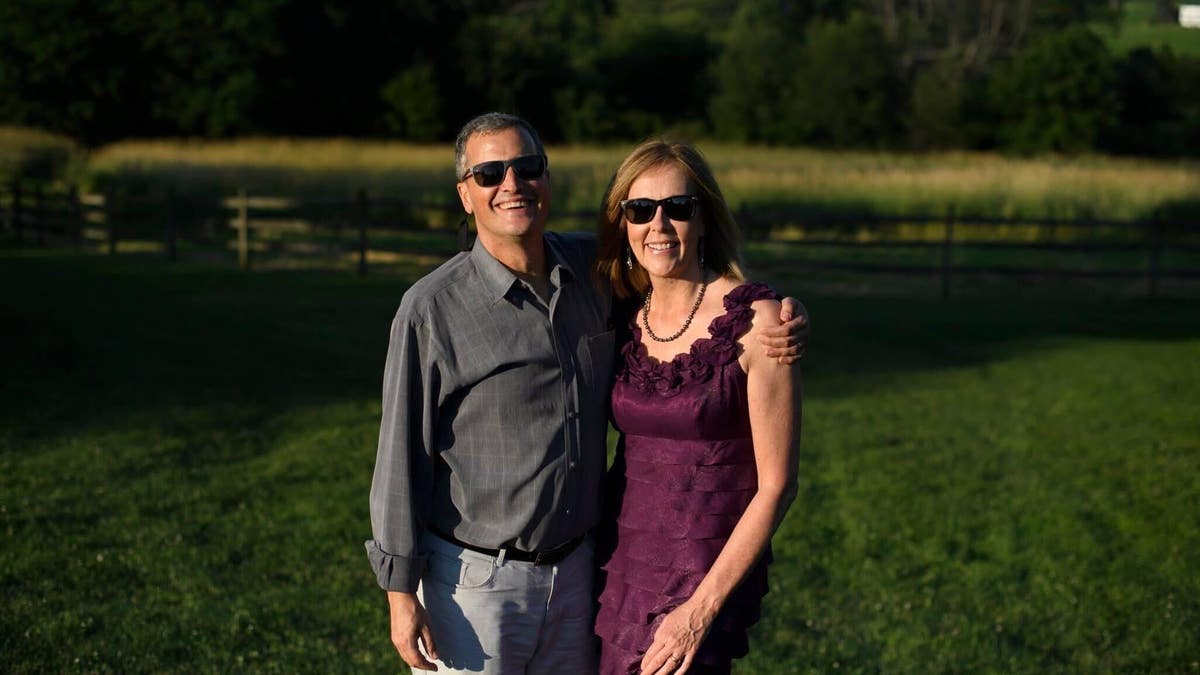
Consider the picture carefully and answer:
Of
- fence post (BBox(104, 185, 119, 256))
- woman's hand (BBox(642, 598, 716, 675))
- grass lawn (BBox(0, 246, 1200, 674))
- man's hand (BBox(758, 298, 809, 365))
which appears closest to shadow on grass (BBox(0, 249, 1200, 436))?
grass lawn (BBox(0, 246, 1200, 674))

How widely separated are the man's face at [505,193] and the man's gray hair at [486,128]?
1cm

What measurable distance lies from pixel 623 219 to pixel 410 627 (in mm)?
1032

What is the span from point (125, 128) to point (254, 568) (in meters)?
38.6

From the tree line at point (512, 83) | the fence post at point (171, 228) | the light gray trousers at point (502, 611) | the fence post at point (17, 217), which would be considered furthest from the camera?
the tree line at point (512, 83)

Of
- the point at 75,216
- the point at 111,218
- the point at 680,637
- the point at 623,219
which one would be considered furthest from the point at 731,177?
the point at 680,637

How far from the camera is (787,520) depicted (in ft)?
25.2

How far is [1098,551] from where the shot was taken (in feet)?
23.6

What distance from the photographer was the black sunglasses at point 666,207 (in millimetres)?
3035

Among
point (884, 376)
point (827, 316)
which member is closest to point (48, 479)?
point (884, 376)

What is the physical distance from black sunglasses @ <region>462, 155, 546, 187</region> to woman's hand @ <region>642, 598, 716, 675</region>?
0.99 meters

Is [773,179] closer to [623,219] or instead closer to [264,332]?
[264,332]

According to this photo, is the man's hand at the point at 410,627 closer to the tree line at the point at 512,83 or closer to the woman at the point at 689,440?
the woman at the point at 689,440

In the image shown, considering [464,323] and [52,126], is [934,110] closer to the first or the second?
[52,126]

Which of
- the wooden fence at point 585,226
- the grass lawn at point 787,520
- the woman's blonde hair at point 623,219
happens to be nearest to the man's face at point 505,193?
the woman's blonde hair at point 623,219
